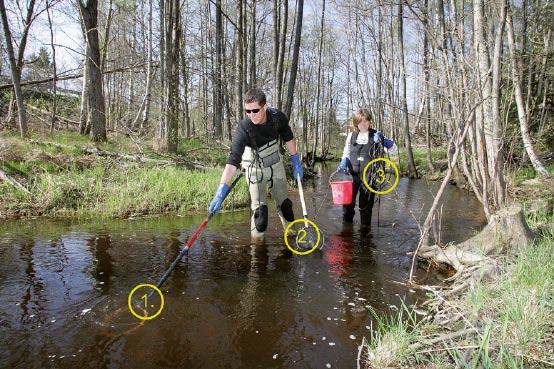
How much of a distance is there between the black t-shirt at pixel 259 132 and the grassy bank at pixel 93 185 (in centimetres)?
326

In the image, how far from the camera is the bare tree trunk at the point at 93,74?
11469 mm

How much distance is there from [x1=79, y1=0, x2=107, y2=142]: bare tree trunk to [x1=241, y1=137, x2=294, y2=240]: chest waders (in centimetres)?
771

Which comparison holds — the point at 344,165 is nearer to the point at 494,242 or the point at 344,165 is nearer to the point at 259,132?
the point at 259,132

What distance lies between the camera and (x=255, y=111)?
4902mm

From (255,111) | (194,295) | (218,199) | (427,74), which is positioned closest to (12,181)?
(218,199)

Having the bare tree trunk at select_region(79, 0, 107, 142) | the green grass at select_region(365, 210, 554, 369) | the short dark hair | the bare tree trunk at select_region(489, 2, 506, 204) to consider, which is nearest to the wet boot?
the short dark hair

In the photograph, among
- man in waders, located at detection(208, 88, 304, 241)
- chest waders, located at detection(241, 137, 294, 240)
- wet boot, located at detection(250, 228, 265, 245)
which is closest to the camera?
man in waders, located at detection(208, 88, 304, 241)

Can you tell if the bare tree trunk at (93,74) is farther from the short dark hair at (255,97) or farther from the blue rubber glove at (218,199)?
the blue rubber glove at (218,199)

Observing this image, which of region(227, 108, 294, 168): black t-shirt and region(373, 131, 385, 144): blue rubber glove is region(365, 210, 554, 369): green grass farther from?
region(373, 131, 385, 144): blue rubber glove

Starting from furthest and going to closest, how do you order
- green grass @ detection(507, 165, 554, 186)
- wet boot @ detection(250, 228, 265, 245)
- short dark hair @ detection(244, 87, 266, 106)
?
green grass @ detection(507, 165, 554, 186) < wet boot @ detection(250, 228, 265, 245) < short dark hair @ detection(244, 87, 266, 106)

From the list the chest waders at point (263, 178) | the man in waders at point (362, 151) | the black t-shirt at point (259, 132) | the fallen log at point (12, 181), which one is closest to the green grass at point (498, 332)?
the chest waders at point (263, 178)

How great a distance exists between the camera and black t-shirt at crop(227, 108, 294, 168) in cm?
502

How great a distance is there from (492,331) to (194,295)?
2558 millimetres

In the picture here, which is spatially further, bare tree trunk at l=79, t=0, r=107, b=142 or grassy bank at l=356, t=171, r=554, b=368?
bare tree trunk at l=79, t=0, r=107, b=142
